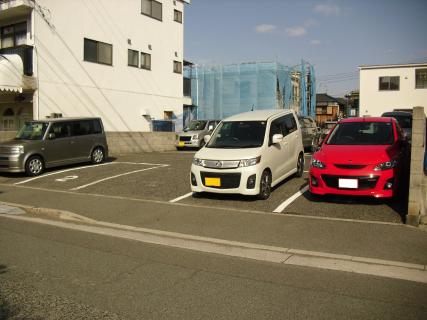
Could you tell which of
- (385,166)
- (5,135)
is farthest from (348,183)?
(5,135)

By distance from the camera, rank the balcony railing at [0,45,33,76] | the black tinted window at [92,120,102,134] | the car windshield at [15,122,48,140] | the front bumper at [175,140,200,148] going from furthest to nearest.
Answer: the front bumper at [175,140,200,148], the balcony railing at [0,45,33,76], the black tinted window at [92,120,102,134], the car windshield at [15,122,48,140]

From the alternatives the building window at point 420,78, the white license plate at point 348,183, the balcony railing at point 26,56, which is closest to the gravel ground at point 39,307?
the white license plate at point 348,183

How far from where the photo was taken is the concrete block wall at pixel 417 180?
6672 millimetres

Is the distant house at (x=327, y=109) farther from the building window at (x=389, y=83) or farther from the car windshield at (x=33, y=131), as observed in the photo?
the car windshield at (x=33, y=131)

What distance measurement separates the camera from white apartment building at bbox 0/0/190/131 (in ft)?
59.9

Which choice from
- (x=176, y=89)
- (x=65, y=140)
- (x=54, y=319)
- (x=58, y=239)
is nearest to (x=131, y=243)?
(x=58, y=239)

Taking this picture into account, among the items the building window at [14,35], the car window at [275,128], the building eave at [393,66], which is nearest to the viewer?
the car window at [275,128]

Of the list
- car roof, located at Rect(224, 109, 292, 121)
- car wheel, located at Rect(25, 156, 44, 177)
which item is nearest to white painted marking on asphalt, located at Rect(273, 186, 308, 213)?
car roof, located at Rect(224, 109, 292, 121)

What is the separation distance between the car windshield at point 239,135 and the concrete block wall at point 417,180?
319 cm

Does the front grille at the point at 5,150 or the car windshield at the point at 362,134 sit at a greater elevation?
the car windshield at the point at 362,134

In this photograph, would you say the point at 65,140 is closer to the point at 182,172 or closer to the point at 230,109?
the point at 182,172

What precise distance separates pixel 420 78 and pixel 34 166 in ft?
103

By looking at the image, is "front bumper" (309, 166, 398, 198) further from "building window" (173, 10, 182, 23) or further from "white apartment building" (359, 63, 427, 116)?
"white apartment building" (359, 63, 427, 116)

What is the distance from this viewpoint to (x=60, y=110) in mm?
19391
